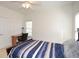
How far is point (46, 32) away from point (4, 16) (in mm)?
1192

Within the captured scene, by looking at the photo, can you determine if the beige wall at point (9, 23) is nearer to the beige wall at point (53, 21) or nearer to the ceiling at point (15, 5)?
the ceiling at point (15, 5)

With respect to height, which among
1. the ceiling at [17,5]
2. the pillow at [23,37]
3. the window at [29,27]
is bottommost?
the pillow at [23,37]

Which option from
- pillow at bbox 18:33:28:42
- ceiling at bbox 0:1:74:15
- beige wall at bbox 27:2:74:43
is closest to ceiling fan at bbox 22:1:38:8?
ceiling at bbox 0:1:74:15

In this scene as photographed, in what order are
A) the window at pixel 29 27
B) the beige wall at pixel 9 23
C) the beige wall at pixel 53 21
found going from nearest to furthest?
the beige wall at pixel 53 21
the window at pixel 29 27
the beige wall at pixel 9 23

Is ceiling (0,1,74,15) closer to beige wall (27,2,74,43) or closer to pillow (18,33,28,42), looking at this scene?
beige wall (27,2,74,43)

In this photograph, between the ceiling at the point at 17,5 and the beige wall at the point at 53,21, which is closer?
the beige wall at the point at 53,21

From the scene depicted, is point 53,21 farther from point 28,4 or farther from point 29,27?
point 28,4

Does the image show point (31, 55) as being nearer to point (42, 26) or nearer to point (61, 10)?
point (42, 26)

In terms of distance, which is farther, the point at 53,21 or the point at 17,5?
the point at 17,5

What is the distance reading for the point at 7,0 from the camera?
223cm

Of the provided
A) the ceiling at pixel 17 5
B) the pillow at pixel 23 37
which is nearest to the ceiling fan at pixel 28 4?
the ceiling at pixel 17 5

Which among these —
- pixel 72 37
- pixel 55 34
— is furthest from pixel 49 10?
pixel 72 37

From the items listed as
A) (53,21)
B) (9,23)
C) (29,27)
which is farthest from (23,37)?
(53,21)

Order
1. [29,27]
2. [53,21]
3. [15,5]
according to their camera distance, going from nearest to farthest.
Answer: [53,21] < [29,27] < [15,5]
